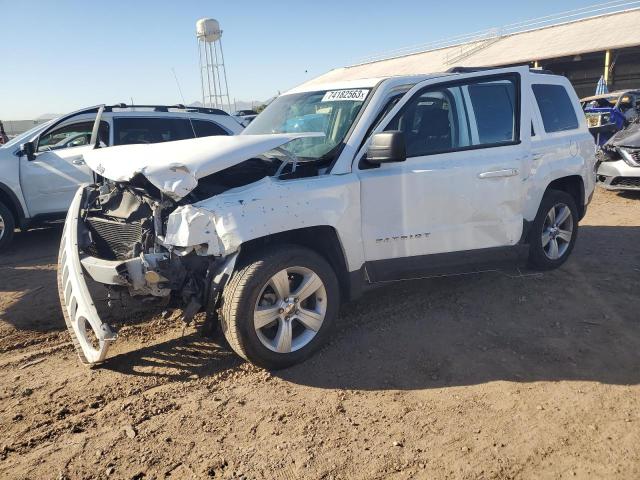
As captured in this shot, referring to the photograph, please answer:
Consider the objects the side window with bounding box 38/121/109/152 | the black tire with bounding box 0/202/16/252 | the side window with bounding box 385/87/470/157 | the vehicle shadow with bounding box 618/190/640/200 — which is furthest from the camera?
the vehicle shadow with bounding box 618/190/640/200

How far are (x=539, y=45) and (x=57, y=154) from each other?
30.1 m

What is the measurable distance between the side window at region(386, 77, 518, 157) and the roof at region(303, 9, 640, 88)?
727 inches

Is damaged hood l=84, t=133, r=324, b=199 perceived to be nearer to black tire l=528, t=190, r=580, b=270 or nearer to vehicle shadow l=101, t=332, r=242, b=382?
vehicle shadow l=101, t=332, r=242, b=382

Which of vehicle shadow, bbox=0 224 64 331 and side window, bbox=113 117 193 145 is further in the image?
side window, bbox=113 117 193 145

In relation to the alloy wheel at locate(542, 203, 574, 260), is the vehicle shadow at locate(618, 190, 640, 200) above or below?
below

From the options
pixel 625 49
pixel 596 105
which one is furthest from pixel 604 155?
pixel 625 49

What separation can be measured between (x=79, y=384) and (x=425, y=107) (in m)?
3.31

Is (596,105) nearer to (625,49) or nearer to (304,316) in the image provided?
(304,316)

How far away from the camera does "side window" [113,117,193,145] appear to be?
7359mm

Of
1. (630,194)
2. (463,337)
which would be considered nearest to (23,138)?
(463,337)

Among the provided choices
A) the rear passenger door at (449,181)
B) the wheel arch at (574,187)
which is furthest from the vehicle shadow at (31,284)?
the wheel arch at (574,187)

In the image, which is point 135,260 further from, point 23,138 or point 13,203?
point 23,138

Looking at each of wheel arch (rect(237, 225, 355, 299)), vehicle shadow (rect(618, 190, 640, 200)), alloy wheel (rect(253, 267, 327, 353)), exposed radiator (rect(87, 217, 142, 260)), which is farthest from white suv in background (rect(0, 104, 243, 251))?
vehicle shadow (rect(618, 190, 640, 200))

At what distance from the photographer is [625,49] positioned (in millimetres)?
24734
